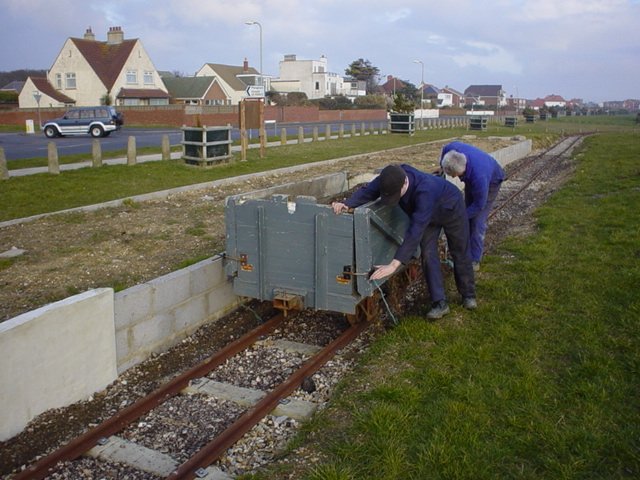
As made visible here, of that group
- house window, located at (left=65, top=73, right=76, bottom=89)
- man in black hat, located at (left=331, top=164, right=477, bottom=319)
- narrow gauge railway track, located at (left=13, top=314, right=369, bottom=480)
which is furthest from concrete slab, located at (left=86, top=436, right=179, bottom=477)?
house window, located at (left=65, top=73, right=76, bottom=89)

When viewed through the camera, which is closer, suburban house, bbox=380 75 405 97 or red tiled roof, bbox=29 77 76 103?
red tiled roof, bbox=29 77 76 103

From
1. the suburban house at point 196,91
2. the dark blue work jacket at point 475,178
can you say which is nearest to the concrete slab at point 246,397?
the dark blue work jacket at point 475,178

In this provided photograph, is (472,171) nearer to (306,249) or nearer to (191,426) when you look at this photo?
(306,249)

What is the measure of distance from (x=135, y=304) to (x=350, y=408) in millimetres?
2326

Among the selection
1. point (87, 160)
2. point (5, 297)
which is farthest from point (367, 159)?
point (5, 297)

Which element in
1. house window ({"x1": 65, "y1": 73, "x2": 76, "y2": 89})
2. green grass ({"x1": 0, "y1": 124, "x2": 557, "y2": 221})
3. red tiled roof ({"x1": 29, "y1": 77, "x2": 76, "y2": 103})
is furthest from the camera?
house window ({"x1": 65, "y1": 73, "x2": 76, "y2": 89})

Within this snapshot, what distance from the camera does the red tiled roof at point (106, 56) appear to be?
57500 mm

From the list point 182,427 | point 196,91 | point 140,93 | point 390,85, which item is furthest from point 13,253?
point 390,85

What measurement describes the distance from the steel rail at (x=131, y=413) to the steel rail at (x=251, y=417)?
0.79 meters

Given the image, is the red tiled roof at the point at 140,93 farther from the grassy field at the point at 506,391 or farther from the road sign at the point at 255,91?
the grassy field at the point at 506,391

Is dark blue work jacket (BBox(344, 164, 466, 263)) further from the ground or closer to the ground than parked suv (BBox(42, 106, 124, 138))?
closer to the ground

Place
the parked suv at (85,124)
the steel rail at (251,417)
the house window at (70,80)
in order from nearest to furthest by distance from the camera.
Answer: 1. the steel rail at (251,417)
2. the parked suv at (85,124)
3. the house window at (70,80)

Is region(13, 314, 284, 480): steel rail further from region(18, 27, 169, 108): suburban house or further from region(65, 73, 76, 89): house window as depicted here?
region(65, 73, 76, 89): house window

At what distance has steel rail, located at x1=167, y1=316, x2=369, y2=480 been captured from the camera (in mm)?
4094
